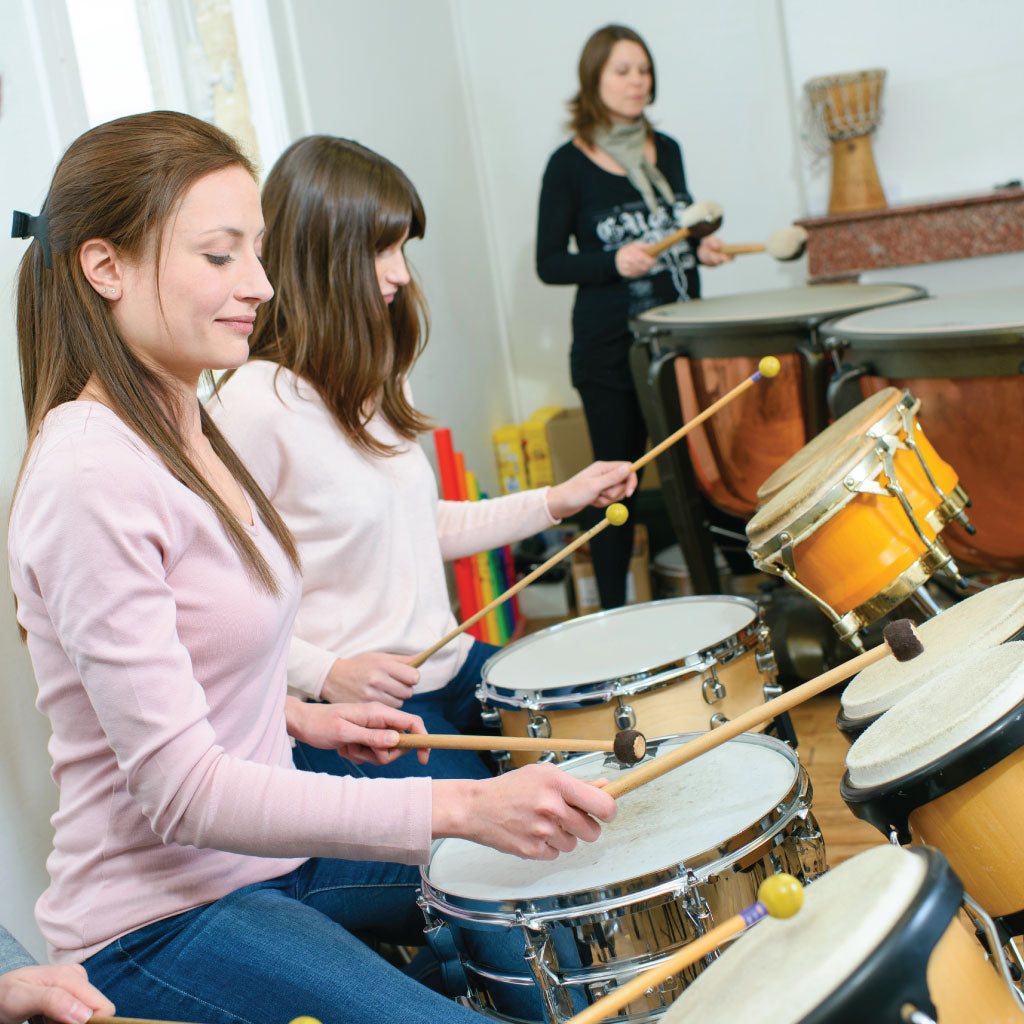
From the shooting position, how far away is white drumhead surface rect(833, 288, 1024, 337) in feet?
6.14

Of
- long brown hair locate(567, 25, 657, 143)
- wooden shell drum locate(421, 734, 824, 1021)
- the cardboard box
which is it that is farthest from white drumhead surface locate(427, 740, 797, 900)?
long brown hair locate(567, 25, 657, 143)

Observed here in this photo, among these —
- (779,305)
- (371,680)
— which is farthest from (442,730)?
(779,305)

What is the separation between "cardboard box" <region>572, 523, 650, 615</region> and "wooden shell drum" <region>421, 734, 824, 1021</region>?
223cm

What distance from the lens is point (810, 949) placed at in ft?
2.35

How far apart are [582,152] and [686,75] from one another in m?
1.06

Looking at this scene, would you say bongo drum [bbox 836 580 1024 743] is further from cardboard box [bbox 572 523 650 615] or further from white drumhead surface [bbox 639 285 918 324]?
cardboard box [bbox 572 523 650 615]

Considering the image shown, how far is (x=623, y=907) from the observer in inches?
39.8

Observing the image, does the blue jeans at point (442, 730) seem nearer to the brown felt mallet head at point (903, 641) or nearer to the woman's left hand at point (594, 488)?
the woman's left hand at point (594, 488)

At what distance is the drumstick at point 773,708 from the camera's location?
3.22ft

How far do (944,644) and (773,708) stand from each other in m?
0.33

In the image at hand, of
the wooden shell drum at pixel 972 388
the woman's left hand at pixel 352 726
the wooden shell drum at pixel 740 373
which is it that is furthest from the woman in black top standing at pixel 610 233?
the woman's left hand at pixel 352 726

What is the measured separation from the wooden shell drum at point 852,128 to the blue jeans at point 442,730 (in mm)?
2447

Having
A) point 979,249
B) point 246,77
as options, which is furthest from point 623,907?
point 979,249

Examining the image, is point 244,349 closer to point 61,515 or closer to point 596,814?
point 61,515
